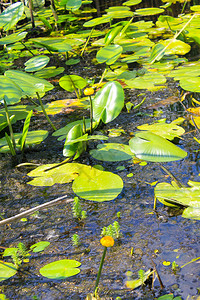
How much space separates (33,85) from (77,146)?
0.34 metres

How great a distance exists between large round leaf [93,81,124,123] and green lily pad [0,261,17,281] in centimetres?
79

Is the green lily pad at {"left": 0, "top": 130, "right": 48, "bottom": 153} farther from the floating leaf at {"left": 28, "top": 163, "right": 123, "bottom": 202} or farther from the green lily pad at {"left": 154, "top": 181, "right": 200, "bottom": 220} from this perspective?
the green lily pad at {"left": 154, "top": 181, "right": 200, "bottom": 220}

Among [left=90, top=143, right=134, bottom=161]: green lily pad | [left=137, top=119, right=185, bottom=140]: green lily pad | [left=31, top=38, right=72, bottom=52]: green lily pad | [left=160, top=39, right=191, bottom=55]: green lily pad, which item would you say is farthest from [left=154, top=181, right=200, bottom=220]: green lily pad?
[left=160, top=39, right=191, bottom=55]: green lily pad

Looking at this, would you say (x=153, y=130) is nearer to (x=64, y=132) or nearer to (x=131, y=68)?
(x=64, y=132)

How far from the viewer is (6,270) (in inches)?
39.1

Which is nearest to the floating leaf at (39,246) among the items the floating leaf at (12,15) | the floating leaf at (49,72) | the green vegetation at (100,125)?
the green vegetation at (100,125)

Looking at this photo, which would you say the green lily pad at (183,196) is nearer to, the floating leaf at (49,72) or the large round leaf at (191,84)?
the large round leaf at (191,84)

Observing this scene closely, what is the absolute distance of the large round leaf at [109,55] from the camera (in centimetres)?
207

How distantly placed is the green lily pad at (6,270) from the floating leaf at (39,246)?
85 mm

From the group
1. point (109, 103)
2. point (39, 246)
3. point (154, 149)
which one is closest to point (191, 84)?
point (109, 103)

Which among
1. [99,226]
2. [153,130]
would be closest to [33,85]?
[153,130]

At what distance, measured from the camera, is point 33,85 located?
1467 millimetres

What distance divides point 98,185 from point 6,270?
0.45 metres

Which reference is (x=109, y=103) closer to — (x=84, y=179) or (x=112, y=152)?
(x=112, y=152)
